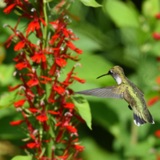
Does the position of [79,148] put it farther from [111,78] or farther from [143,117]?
[111,78]

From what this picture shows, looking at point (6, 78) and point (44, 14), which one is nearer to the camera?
point (44, 14)

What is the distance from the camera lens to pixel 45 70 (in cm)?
212

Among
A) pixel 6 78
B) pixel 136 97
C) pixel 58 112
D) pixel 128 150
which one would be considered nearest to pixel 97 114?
pixel 128 150

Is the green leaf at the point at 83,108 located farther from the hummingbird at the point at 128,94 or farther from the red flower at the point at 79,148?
the red flower at the point at 79,148

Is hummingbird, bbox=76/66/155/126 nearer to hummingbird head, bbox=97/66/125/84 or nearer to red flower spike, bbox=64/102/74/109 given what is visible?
hummingbird head, bbox=97/66/125/84

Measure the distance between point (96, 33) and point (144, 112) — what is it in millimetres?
1705

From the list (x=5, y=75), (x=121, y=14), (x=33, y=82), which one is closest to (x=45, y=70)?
(x=33, y=82)

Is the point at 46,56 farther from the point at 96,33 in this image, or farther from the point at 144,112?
the point at 96,33

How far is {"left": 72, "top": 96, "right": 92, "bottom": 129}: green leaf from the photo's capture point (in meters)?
2.09

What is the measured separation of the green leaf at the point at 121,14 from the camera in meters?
3.48

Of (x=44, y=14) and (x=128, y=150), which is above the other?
(x=44, y=14)

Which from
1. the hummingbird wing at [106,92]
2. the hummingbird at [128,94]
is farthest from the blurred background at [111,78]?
the hummingbird wing at [106,92]

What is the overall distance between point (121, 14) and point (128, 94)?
123cm

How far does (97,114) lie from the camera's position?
343 cm
